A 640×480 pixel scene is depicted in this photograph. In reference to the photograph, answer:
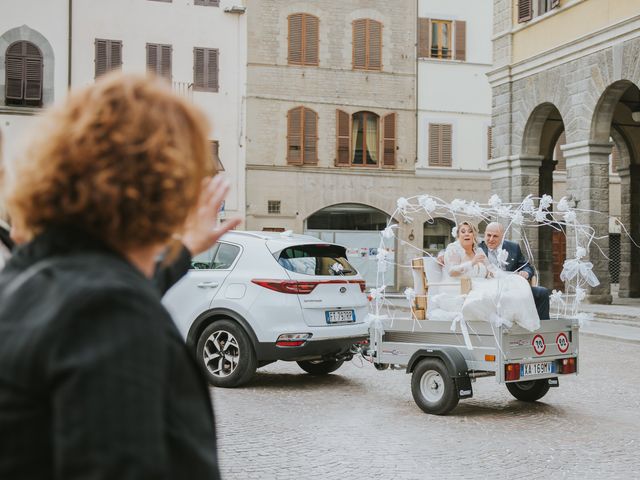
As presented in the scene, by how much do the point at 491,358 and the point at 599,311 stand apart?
13.0 m

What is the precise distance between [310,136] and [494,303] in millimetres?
25748

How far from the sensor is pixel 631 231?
2764cm

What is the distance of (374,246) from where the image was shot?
34.2m

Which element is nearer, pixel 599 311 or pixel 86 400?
pixel 86 400

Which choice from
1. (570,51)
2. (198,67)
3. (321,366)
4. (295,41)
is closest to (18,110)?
(198,67)

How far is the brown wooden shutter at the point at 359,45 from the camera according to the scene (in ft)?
113

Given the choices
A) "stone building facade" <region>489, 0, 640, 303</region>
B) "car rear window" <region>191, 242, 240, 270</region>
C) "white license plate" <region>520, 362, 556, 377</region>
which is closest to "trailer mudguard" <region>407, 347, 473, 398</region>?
"white license plate" <region>520, 362, 556, 377</region>

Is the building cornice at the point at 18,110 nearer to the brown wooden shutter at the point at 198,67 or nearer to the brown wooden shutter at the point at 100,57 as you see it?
the brown wooden shutter at the point at 100,57

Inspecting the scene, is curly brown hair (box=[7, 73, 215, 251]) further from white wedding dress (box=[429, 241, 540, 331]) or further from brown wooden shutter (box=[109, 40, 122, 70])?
brown wooden shutter (box=[109, 40, 122, 70])

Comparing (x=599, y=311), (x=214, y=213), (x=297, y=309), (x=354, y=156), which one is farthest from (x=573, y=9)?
(x=214, y=213)

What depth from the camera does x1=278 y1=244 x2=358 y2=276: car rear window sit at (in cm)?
993

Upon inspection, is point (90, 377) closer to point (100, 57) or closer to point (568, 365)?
point (568, 365)

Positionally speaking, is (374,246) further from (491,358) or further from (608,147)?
(491,358)

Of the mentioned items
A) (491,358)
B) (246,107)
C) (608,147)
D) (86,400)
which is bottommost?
(491,358)
